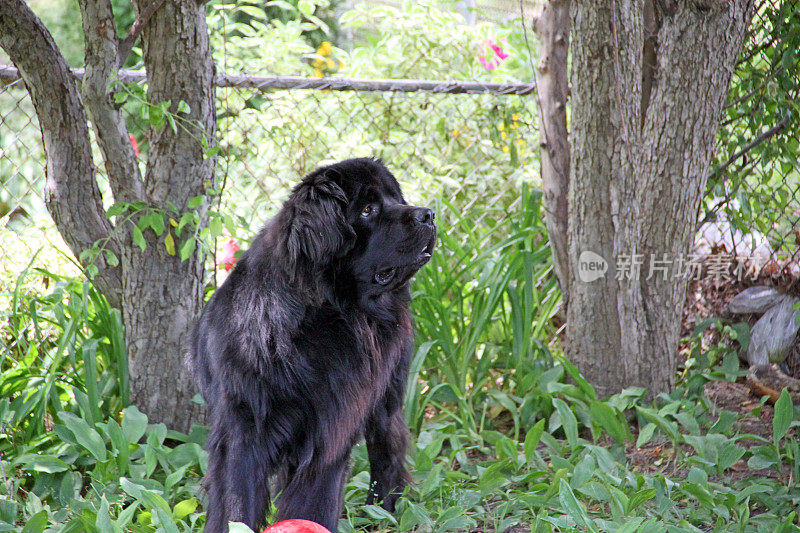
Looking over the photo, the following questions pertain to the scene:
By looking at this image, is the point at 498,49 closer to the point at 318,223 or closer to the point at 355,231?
the point at 355,231

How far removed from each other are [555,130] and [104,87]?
193 centimetres

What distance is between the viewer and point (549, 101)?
10.3ft

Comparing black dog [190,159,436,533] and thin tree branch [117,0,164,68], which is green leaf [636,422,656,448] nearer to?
black dog [190,159,436,533]

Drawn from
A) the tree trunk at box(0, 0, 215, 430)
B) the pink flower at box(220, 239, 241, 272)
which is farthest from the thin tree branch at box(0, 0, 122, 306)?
the pink flower at box(220, 239, 241, 272)

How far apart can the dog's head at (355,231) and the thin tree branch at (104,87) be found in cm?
88

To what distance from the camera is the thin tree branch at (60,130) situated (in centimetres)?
236

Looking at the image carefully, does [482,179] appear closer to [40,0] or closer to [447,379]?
[447,379]

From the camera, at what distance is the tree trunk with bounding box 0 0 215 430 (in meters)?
2.38

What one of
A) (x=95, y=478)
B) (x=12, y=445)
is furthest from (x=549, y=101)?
(x=12, y=445)

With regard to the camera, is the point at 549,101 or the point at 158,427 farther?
the point at 549,101

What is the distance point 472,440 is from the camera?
2.90 metres

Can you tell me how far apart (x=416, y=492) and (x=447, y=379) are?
79 centimetres

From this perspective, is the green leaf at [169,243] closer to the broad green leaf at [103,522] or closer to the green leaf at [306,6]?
the broad green leaf at [103,522]

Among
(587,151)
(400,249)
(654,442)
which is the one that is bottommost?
(654,442)
